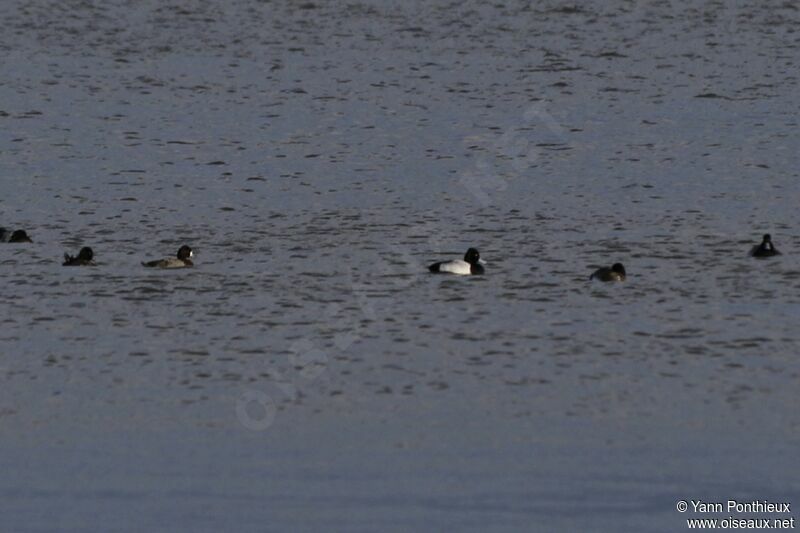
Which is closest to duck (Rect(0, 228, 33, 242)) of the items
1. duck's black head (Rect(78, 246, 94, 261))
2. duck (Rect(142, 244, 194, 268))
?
duck's black head (Rect(78, 246, 94, 261))

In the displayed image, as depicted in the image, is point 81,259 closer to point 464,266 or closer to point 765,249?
point 464,266

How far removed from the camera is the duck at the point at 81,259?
26.0 metres

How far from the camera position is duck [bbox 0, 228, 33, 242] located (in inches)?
1109

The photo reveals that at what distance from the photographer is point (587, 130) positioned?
127 ft

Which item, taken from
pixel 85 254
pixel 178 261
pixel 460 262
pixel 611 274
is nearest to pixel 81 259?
pixel 85 254

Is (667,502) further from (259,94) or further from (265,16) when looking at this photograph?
(265,16)

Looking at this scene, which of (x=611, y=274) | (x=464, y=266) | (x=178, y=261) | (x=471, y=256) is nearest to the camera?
(x=611, y=274)

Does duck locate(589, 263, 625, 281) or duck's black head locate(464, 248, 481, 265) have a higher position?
duck's black head locate(464, 248, 481, 265)

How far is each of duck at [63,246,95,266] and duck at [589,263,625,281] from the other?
7649mm

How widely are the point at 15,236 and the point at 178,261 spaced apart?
12.2ft

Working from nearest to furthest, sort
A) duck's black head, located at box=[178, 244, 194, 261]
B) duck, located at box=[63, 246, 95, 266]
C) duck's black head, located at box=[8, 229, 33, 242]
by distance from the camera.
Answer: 1. duck, located at box=[63, 246, 95, 266]
2. duck's black head, located at box=[178, 244, 194, 261]
3. duck's black head, located at box=[8, 229, 33, 242]

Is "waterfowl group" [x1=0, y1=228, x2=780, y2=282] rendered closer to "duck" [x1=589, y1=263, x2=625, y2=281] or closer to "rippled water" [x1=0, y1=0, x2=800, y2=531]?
"duck" [x1=589, y1=263, x2=625, y2=281]

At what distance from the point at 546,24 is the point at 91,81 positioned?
16.0 meters

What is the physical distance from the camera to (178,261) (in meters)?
26.0
